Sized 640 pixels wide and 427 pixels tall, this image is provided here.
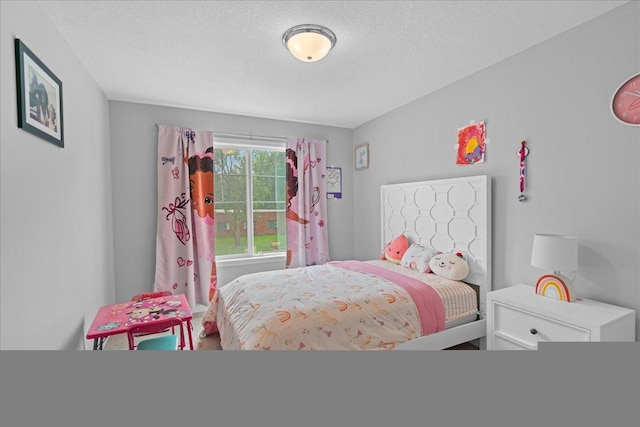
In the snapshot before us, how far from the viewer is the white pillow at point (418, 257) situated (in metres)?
2.96

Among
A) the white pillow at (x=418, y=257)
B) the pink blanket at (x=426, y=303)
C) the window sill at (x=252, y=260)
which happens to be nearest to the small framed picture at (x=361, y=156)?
the white pillow at (x=418, y=257)

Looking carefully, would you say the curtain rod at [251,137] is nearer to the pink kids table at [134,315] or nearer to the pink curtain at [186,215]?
the pink curtain at [186,215]

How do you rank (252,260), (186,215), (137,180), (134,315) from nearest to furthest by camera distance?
(134,315) → (137,180) → (186,215) → (252,260)

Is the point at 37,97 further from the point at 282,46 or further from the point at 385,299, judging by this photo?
the point at 385,299

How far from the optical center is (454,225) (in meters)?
2.88

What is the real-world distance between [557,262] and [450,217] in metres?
1.07

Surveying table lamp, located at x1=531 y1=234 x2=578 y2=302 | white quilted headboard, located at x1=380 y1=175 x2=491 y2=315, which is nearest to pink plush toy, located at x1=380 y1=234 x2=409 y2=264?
white quilted headboard, located at x1=380 y1=175 x2=491 y2=315

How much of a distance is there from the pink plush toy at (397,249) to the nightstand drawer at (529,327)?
4.05 feet

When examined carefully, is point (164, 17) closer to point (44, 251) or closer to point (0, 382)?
point (44, 251)

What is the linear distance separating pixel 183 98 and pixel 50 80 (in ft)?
4.79

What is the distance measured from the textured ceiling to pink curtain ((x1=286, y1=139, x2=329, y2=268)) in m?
0.94

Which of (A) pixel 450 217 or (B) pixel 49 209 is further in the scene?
(A) pixel 450 217

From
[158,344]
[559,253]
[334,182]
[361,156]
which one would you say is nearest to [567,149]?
[559,253]

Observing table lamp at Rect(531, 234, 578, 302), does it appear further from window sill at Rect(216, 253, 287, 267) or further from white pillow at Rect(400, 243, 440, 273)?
window sill at Rect(216, 253, 287, 267)
